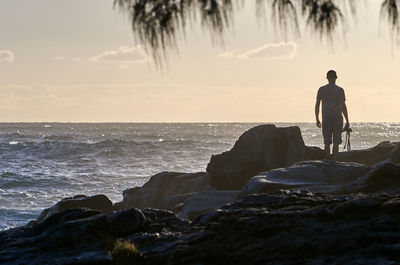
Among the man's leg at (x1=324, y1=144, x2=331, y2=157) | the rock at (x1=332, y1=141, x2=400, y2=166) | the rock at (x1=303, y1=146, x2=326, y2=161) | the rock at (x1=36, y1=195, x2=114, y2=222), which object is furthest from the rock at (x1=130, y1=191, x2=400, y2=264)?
the rock at (x1=303, y1=146, x2=326, y2=161)

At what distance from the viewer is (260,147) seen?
1157cm

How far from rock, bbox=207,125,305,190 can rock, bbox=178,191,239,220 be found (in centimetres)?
231

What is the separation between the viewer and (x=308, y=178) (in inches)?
306

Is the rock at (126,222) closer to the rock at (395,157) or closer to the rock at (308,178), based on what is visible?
the rock at (308,178)

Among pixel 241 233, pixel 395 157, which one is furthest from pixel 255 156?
pixel 241 233

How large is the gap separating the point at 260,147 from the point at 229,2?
697cm

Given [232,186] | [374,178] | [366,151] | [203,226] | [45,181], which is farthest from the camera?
[45,181]

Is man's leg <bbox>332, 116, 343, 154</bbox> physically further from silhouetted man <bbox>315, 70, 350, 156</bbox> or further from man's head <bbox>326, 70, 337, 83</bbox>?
man's head <bbox>326, 70, 337, 83</bbox>

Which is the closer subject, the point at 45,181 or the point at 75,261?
the point at 75,261

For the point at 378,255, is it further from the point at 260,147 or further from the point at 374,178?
the point at 260,147


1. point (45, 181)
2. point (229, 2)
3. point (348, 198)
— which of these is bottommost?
point (45, 181)

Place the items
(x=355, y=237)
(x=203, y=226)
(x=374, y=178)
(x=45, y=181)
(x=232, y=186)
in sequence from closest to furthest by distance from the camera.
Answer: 1. (x=355, y=237)
2. (x=203, y=226)
3. (x=374, y=178)
4. (x=232, y=186)
5. (x=45, y=181)

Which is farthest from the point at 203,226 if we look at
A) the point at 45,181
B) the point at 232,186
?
the point at 45,181

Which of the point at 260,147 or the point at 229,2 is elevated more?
the point at 229,2
